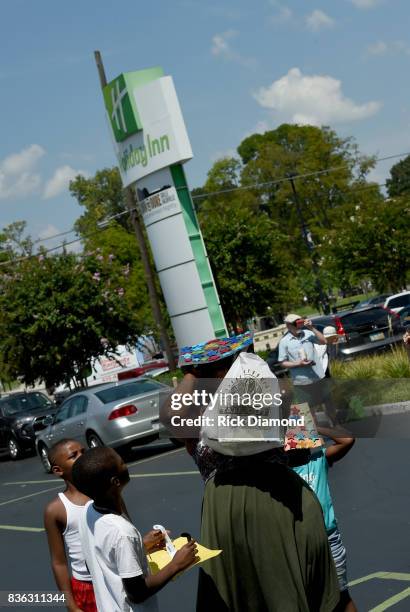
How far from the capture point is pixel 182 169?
76.7 ft

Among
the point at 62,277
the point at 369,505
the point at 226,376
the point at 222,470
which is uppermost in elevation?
the point at 62,277

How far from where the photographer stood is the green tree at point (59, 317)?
2914cm

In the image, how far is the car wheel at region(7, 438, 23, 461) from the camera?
81.6ft

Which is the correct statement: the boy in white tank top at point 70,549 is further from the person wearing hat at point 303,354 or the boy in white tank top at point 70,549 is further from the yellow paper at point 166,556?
the person wearing hat at point 303,354

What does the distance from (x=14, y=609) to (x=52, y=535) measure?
13.6ft

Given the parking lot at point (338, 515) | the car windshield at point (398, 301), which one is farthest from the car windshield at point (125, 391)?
the car windshield at point (398, 301)

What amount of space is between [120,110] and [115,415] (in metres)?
9.74

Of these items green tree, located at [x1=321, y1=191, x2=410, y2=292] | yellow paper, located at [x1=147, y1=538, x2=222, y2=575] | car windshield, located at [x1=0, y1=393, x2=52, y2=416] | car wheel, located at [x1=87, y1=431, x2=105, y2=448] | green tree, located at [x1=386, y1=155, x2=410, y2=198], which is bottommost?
car wheel, located at [x1=87, y1=431, x2=105, y2=448]

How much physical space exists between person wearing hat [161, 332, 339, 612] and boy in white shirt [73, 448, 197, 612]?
0.51ft

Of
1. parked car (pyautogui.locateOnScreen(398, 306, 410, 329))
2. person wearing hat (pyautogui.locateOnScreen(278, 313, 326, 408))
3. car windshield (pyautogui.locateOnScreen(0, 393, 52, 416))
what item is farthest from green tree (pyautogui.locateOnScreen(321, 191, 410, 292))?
person wearing hat (pyautogui.locateOnScreen(278, 313, 326, 408))

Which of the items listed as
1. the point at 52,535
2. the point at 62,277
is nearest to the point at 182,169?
the point at 62,277

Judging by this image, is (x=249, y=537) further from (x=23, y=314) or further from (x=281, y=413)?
(x=23, y=314)

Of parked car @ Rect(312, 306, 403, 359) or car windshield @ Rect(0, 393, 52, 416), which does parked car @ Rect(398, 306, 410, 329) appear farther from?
car windshield @ Rect(0, 393, 52, 416)

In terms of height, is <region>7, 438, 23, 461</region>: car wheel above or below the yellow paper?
below
